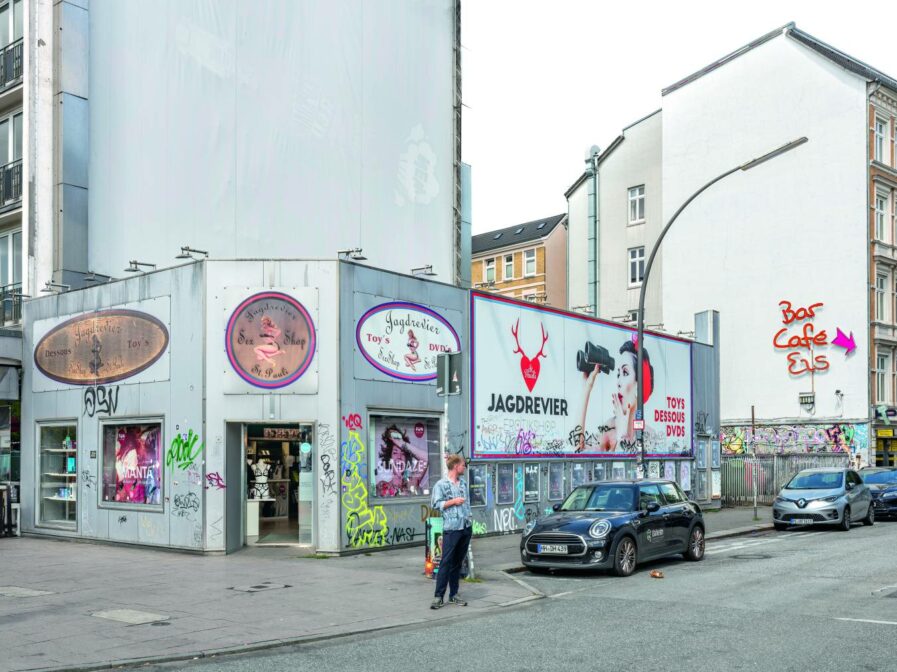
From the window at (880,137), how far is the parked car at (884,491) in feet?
54.8

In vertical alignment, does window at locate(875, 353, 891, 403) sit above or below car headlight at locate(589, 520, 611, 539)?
above

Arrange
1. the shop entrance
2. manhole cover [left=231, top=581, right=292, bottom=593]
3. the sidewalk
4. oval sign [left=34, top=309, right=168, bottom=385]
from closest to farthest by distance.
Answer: the sidewalk < manhole cover [left=231, top=581, right=292, bottom=593] < the shop entrance < oval sign [left=34, top=309, right=168, bottom=385]

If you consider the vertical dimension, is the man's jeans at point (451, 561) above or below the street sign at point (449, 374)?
below

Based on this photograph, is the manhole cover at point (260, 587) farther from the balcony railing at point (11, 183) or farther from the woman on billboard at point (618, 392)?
the balcony railing at point (11, 183)

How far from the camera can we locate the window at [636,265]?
4694 centimetres

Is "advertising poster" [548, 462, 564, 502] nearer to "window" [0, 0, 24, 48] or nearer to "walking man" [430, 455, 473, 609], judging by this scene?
"walking man" [430, 455, 473, 609]

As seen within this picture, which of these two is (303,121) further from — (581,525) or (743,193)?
(743,193)

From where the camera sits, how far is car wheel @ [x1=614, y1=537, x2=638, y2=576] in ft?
47.1

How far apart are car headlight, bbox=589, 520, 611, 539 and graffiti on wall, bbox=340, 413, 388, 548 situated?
15.7ft

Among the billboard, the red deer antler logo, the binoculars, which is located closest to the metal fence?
the billboard

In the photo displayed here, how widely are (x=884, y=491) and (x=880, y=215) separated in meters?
17.1

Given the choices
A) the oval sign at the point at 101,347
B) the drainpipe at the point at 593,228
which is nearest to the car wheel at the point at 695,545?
the oval sign at the point at 101,347

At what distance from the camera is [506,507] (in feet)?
70.4

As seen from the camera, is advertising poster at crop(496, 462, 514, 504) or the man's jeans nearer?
the man's jeans
